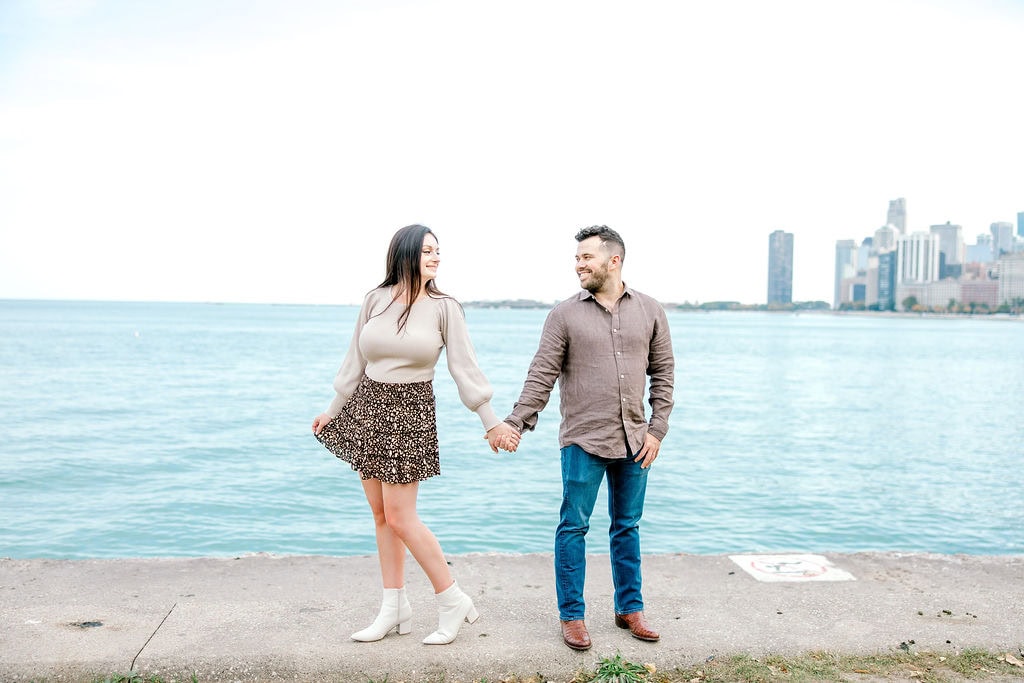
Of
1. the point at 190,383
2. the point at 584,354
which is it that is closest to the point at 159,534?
the point at 584,354

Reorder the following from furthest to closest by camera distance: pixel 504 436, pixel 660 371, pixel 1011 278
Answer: pixel 1011 278 → pixel 660 371 → pixel 504 436

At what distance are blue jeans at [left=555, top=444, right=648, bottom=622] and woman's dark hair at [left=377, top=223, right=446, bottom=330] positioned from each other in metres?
1.06

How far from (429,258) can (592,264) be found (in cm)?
78

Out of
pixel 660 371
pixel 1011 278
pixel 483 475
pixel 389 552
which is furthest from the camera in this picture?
pixel 1011 278

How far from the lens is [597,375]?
4.09 m

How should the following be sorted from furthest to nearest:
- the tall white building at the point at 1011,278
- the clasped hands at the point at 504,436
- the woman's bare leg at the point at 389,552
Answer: the tall white building at the point at 1011,278 < the woman's bare leg at the point at 389,552 < the clasped hands at the point at 504,436

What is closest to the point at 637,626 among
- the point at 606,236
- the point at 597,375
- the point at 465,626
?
the point at 465,626

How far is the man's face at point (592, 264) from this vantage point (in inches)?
160

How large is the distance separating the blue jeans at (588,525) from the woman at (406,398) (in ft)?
1.27

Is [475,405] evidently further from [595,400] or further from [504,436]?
[595,400]

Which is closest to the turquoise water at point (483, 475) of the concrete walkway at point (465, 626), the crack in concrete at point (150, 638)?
the concrete walkway at point (465, 626)

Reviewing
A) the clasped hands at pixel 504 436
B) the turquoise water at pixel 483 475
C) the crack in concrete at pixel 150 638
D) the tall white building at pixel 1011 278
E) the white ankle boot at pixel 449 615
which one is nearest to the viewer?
the crack in concrete at pixel 150 638

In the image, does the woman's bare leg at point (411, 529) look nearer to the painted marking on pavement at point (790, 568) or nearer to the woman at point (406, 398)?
the woman at point (406, 398)

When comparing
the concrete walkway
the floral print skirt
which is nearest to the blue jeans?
the concrete walkway
